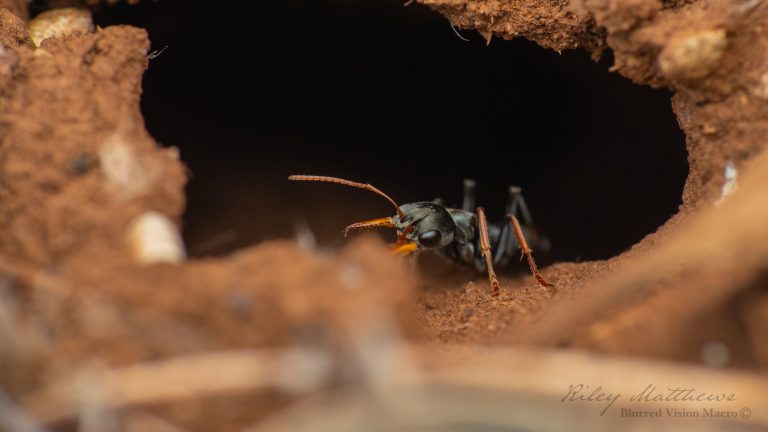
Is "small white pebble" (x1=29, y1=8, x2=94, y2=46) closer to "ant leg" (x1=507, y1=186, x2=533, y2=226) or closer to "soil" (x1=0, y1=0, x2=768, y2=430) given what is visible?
"soil" (x1=0, y1=0, x2=768, y2=430)

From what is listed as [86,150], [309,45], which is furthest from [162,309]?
[309,45]

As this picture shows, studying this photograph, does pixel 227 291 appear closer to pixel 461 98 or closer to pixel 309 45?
pixel 309 45

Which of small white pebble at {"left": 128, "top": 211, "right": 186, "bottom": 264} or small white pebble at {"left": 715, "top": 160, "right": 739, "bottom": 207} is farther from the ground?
small white pebble at {"left": 128, "top": 211, "right": 186, "bottom": 264}

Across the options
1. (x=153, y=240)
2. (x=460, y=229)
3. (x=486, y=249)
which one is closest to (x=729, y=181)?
(x=486, y=249)

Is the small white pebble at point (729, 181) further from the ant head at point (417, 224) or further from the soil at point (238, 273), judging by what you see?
the ant head at point (417, 224)

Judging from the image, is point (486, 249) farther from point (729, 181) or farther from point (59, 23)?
point (59, 23)
